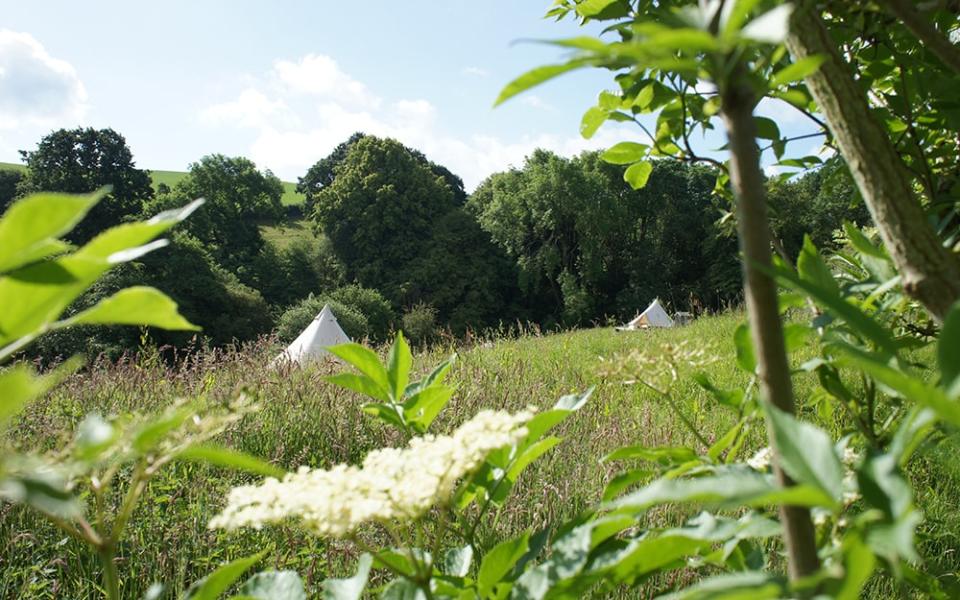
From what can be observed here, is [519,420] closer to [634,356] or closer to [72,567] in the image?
[634,356]

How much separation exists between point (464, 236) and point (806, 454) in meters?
33.1

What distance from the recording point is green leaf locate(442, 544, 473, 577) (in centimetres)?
78

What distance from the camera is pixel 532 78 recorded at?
41 centimetres

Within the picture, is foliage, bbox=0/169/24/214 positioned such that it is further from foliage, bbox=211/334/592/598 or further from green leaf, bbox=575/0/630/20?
foliage, bbox=211/334/592/598

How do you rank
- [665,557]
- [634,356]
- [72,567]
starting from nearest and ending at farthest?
[665,557] < [634,356] < [72,567]

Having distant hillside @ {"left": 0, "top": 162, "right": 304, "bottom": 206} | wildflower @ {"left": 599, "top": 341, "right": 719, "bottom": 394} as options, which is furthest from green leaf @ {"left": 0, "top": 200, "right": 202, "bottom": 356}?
distant hillside @ {"left": 0, "top": 162, "right": 304, "bottom": 206}

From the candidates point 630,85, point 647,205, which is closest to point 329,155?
point 647,205

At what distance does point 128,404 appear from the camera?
4.25 meters

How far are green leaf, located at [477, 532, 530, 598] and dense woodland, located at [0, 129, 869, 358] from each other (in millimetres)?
26913

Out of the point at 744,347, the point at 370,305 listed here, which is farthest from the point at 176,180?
the point at 744,347

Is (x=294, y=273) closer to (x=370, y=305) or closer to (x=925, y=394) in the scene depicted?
(x=370, y=305)

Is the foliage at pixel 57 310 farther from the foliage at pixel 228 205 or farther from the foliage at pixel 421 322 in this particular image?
the foliage at pixel 228 205

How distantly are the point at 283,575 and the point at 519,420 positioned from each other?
→ 284 mm

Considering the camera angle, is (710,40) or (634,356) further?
(634,356)
